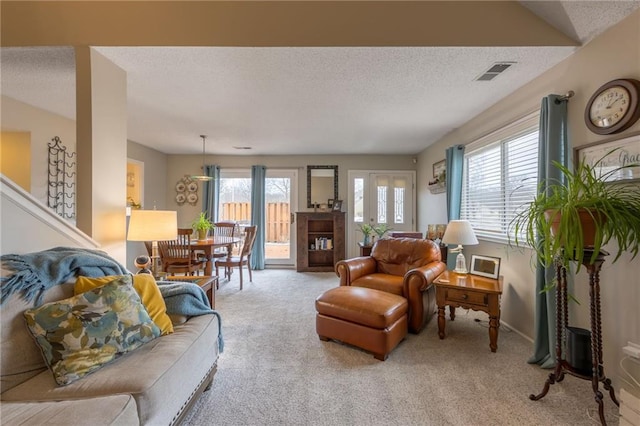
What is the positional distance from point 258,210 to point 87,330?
4382 millimetres

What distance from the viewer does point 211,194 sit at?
5672 millimetres

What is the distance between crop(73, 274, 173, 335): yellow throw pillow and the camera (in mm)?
1555

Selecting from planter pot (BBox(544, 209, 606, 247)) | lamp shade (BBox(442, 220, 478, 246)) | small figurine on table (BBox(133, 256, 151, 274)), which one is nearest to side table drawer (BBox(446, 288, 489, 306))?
lamp shade (BBox(442, 220, 478, 246))

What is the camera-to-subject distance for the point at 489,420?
1.59 m

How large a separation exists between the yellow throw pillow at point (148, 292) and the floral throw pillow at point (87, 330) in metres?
0.10

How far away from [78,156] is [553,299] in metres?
3.83

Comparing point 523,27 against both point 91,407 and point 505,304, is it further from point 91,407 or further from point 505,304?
point 91,407

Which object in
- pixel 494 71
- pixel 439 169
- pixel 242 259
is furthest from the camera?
pixel 439 169

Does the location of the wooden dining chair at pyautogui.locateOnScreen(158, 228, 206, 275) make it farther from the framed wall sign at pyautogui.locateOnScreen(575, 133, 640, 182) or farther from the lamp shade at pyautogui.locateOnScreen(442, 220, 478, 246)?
the framed wall sign at pyautogui.locateOnScreen(575, 133, 640, 182)

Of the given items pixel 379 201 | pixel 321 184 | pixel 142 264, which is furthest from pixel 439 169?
pixel 142 264

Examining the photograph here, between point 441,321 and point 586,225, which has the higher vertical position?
point 586,225

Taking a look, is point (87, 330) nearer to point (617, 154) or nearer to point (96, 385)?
point (96, 385)

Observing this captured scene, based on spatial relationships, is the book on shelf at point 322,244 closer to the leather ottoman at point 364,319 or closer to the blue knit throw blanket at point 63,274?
the leather ottoman at point 364,319

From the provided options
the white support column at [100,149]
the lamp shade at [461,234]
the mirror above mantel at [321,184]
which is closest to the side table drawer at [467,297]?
the lamp shade at [461,234]
